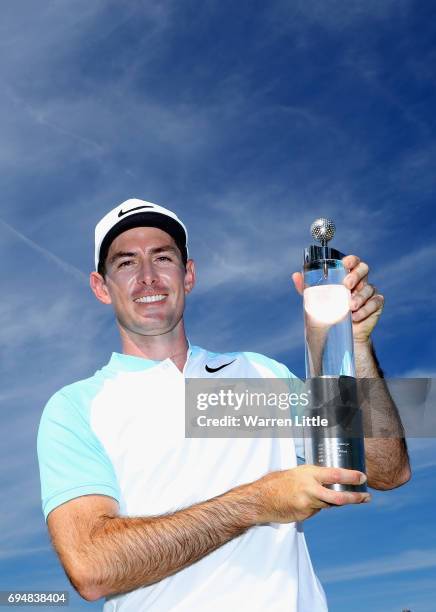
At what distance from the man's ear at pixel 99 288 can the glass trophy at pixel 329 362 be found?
2.87 m

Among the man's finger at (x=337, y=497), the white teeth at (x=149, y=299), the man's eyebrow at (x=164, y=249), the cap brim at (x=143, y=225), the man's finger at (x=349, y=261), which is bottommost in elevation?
the man's finger at (x=337, y=497)

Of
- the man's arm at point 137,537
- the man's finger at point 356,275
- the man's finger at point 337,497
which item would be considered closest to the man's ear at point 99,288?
the man's arm at point 137,537

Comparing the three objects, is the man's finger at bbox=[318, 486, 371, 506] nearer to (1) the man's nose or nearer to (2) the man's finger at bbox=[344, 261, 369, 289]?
(2) the man's finger at bbox=[344, 261, 369, 289]

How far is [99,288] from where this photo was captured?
7.67 meters

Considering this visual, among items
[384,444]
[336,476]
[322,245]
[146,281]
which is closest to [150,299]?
[146,281]

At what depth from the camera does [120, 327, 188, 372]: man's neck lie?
24.2 feet

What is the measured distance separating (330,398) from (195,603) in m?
2.15

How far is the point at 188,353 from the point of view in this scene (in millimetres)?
7387

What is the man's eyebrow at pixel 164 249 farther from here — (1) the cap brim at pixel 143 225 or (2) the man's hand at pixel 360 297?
(2) the man's hand at pixel 360 297

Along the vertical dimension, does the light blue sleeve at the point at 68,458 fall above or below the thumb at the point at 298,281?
below

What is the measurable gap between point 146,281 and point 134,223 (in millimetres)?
647

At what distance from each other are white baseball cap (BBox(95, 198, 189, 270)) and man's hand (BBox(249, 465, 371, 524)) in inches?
132

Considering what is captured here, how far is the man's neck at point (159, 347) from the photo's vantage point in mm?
7363

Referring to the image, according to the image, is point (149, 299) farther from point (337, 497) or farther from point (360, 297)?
point (337, 497)
